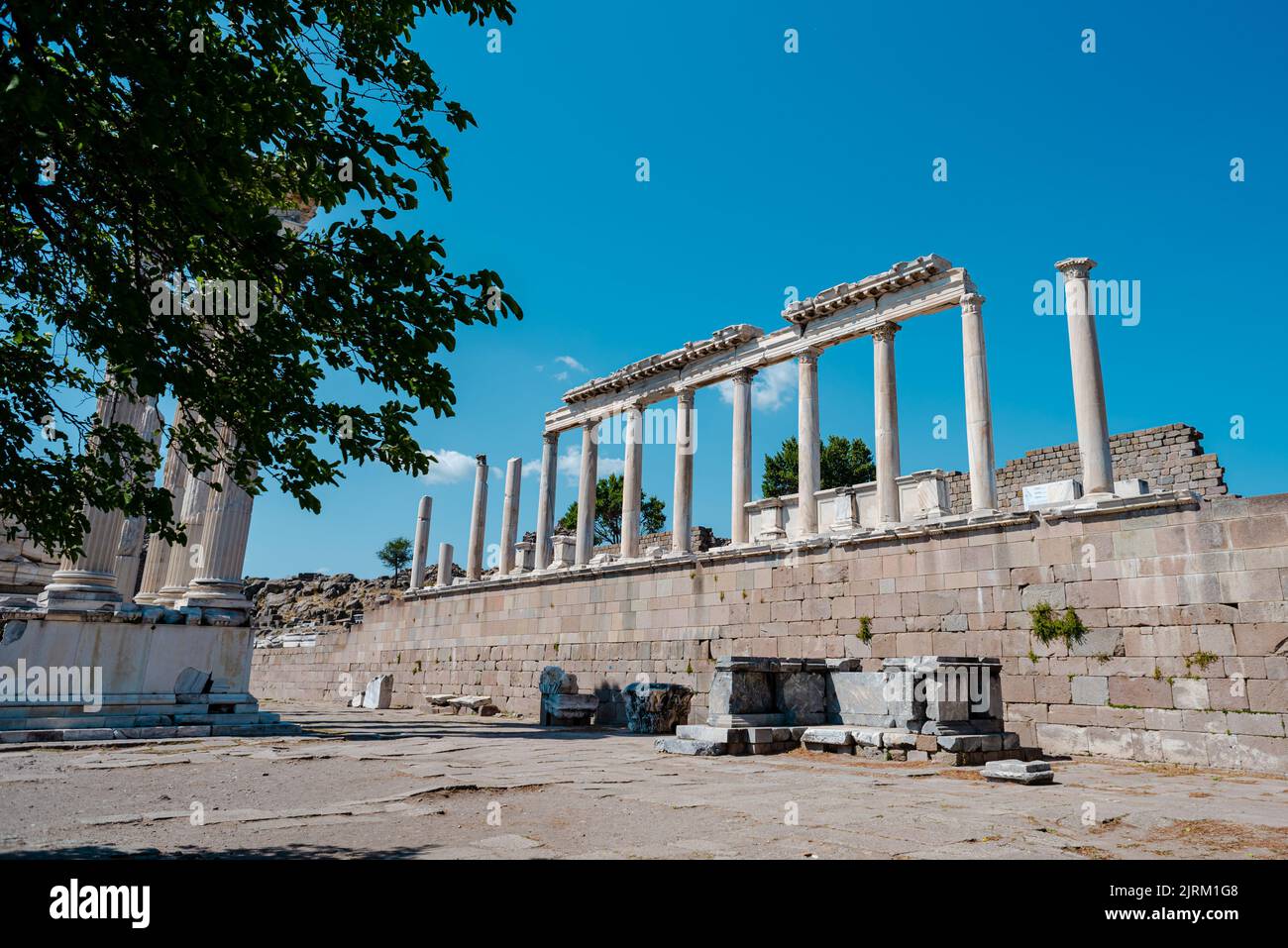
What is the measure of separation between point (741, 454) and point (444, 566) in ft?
48.7

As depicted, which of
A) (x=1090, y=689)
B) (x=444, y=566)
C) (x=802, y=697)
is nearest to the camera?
(x=802, y=697)

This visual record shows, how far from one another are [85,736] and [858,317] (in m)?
16.5

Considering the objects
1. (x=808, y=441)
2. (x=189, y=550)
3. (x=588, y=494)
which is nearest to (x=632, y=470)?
(x=588, y=494)

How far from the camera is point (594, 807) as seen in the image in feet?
20.2

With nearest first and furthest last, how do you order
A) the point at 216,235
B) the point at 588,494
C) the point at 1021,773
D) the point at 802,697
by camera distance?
1. the point at 216,235
2. the point at 1021,773
3. the point at 802,697
4. the point at 588,494

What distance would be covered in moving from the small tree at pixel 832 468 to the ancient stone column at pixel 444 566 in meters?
20.5

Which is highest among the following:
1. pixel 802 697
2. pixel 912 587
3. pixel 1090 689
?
pixel 912 587

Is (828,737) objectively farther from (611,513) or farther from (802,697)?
(611,513)

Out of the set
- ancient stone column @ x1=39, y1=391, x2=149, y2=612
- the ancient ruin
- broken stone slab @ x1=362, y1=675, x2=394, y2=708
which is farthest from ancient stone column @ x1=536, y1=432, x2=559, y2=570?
ancient stone column @ x1=39, y1=391, x2=149, y2=612

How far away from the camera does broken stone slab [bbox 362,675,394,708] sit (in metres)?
26.5

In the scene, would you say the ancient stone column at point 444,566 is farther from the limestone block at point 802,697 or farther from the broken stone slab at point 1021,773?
the broken stone slab at point 1021,773

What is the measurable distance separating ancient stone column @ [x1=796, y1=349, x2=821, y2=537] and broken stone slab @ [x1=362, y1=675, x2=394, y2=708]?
15.6m

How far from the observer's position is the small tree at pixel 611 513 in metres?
58.7
